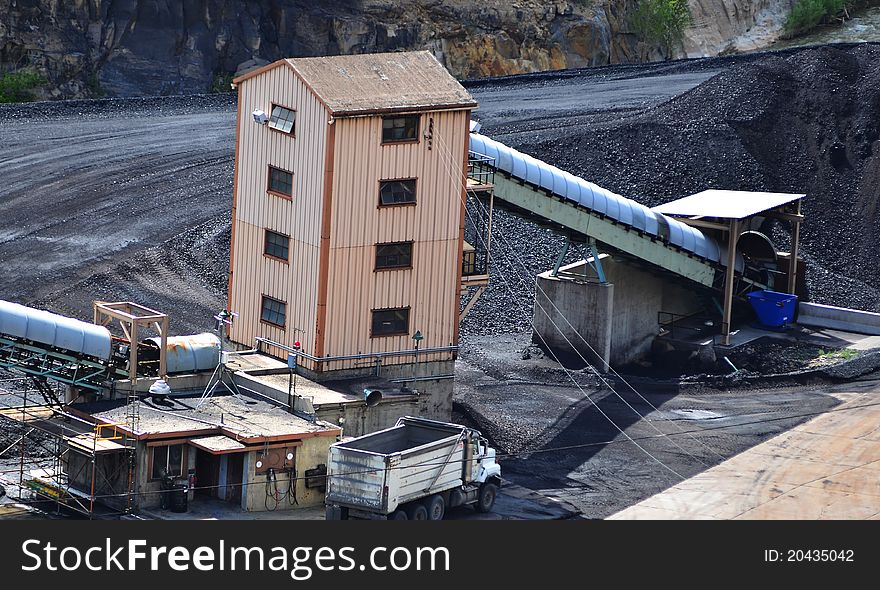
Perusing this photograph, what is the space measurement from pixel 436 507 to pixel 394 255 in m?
8.79

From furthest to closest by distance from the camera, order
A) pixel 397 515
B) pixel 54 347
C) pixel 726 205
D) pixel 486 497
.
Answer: pixel 726 205
pixel 54 347
pixel 486 497
pixel 397 515

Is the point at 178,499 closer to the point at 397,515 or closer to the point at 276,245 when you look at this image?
the point at 397,515

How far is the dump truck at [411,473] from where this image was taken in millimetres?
35906

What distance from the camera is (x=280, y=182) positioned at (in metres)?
44.2

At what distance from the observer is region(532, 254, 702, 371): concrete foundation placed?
54.1 metres

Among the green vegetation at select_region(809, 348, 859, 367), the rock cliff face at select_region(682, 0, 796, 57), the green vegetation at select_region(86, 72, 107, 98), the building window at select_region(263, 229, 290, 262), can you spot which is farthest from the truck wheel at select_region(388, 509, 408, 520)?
the rock cliff face at select_region(682, 0, 796, 57)

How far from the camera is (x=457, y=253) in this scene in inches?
1767

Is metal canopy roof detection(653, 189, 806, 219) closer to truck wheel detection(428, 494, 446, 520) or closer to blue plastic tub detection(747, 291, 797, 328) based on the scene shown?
blue plastic tub detection(747, 291, 797, 328)

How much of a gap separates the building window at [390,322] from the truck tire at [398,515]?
8.55 meters

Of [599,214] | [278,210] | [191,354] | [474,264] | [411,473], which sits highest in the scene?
[278,210]

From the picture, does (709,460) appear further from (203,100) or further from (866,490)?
(203,100)

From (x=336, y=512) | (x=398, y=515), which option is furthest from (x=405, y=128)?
(x=398, y=515)

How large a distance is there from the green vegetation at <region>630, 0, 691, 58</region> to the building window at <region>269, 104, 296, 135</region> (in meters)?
60.6

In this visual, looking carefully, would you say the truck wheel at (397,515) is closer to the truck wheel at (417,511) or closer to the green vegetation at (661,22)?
the truck wheel at (417,511)
